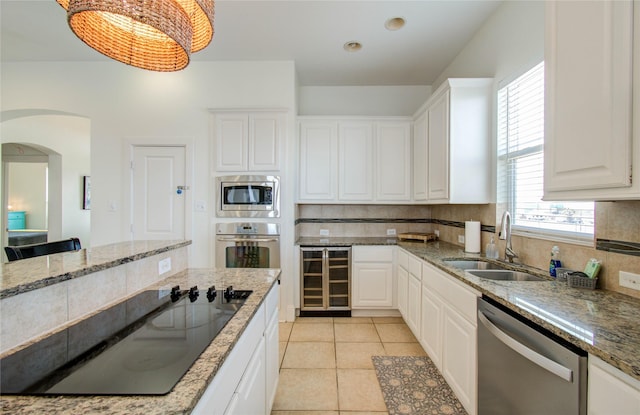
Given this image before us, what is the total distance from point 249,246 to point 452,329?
2.22 m

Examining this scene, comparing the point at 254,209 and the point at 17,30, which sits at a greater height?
the point at 17,30

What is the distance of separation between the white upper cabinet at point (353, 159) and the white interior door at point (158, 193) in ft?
4.80

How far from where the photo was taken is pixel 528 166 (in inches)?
80.8

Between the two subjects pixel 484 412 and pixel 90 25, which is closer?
pixel 90 25

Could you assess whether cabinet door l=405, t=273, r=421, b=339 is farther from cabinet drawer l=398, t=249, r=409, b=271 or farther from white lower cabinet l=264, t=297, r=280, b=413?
white lower cabinet l=264, t=297, r=280, b=413

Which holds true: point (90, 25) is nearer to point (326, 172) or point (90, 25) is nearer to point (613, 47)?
point (613, 47)

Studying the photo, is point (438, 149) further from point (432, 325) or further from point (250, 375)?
point (250, 375)

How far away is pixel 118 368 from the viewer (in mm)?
746

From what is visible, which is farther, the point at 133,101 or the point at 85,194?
the point at 85,194

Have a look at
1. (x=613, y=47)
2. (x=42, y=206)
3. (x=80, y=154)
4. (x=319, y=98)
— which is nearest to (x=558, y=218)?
(x=613, y=47)

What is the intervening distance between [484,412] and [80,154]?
7486 millimetres

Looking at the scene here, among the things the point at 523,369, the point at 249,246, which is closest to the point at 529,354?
the point at 523,369

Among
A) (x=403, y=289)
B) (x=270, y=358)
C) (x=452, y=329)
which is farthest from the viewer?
(x=403, y=289)

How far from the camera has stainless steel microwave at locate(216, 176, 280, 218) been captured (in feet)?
10.5
